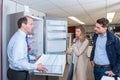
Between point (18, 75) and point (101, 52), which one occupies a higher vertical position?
point (101, 52)

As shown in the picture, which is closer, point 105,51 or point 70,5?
point 105,51

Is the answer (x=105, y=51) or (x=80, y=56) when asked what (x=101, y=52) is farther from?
(x=80, y=56)

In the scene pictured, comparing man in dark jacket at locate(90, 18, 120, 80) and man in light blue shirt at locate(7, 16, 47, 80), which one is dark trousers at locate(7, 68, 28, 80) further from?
man in dark jacket at locate(90, 18, 120, 80)

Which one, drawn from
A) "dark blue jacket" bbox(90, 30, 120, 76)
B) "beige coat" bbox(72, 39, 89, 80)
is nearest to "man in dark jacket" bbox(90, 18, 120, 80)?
"dark blue jacket" bbox(90, 30, 120, 76)

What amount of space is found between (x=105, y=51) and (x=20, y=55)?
4.19ft

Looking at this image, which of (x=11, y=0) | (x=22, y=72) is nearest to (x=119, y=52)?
(x=22, y=72)

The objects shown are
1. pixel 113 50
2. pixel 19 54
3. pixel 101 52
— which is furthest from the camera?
pixel 101 52

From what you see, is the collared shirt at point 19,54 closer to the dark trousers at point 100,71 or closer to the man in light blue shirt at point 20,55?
the man in light blue shirt at point 20,55

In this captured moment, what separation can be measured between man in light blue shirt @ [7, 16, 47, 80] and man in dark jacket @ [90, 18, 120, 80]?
990mm

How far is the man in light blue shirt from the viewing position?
79.9 inches

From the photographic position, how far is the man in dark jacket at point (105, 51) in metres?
2.48

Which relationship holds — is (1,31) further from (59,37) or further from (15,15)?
(59,37)

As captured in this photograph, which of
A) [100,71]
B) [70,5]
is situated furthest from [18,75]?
[70,5]

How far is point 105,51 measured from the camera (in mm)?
2590
